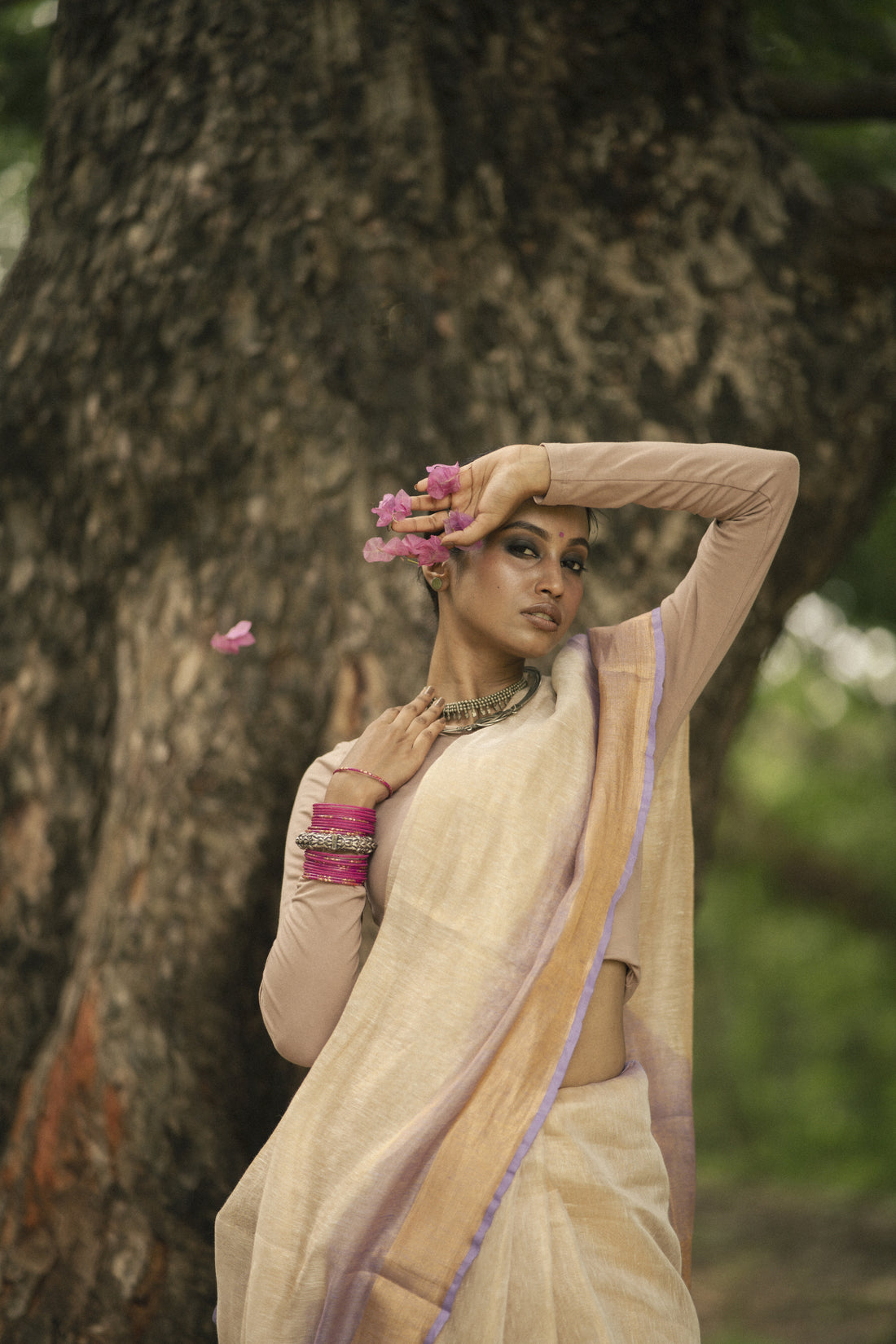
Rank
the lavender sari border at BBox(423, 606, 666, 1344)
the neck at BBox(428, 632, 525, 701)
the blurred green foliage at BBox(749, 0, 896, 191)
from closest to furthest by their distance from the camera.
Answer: the lavender sari border at BBox(423, 606, 666, 1344)
the neck at BBox(428, 632, 525, 701)
the blurred green foliage at BBox(749, 0, 896, 191)

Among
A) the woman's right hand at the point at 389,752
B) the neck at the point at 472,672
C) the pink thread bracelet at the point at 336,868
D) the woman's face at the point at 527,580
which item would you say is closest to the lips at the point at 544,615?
the woman's face at the point at 527,580

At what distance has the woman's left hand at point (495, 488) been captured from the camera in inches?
78.9

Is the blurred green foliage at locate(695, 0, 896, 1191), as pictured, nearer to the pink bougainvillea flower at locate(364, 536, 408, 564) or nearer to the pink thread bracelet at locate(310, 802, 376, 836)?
the pink bougainvillea flower at locate(364, 536, 408, 564)

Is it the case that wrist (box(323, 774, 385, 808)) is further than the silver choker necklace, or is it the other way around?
the silver choker necklace

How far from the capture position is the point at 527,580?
2.07 metres

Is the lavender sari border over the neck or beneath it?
beneath

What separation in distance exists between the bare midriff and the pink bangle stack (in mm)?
463

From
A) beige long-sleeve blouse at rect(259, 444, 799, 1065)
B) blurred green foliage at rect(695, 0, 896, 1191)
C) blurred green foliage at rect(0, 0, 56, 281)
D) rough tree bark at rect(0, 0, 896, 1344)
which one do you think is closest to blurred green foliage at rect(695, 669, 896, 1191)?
blurred green foliage at rect(695, 0, 896, 1191)

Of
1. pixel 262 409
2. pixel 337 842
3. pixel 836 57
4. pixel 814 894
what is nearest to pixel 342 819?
pixel 337 842

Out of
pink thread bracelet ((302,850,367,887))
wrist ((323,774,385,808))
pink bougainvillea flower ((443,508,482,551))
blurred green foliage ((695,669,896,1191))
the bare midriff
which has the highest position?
pink bougainvillea flower ((443,508,482,551))

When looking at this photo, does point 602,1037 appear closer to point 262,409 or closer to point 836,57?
point 262,409

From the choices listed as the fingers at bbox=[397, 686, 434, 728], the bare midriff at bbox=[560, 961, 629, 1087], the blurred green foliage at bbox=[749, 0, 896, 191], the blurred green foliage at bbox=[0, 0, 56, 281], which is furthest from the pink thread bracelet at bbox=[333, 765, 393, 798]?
the blurred green foliage at bbox=[0, 0, 56, 281]

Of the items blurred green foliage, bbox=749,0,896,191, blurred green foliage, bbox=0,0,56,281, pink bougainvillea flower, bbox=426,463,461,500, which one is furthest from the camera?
blurred green foliage, bbox=0,0,56,281

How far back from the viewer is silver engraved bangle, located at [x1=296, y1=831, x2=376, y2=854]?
6.41 ft
